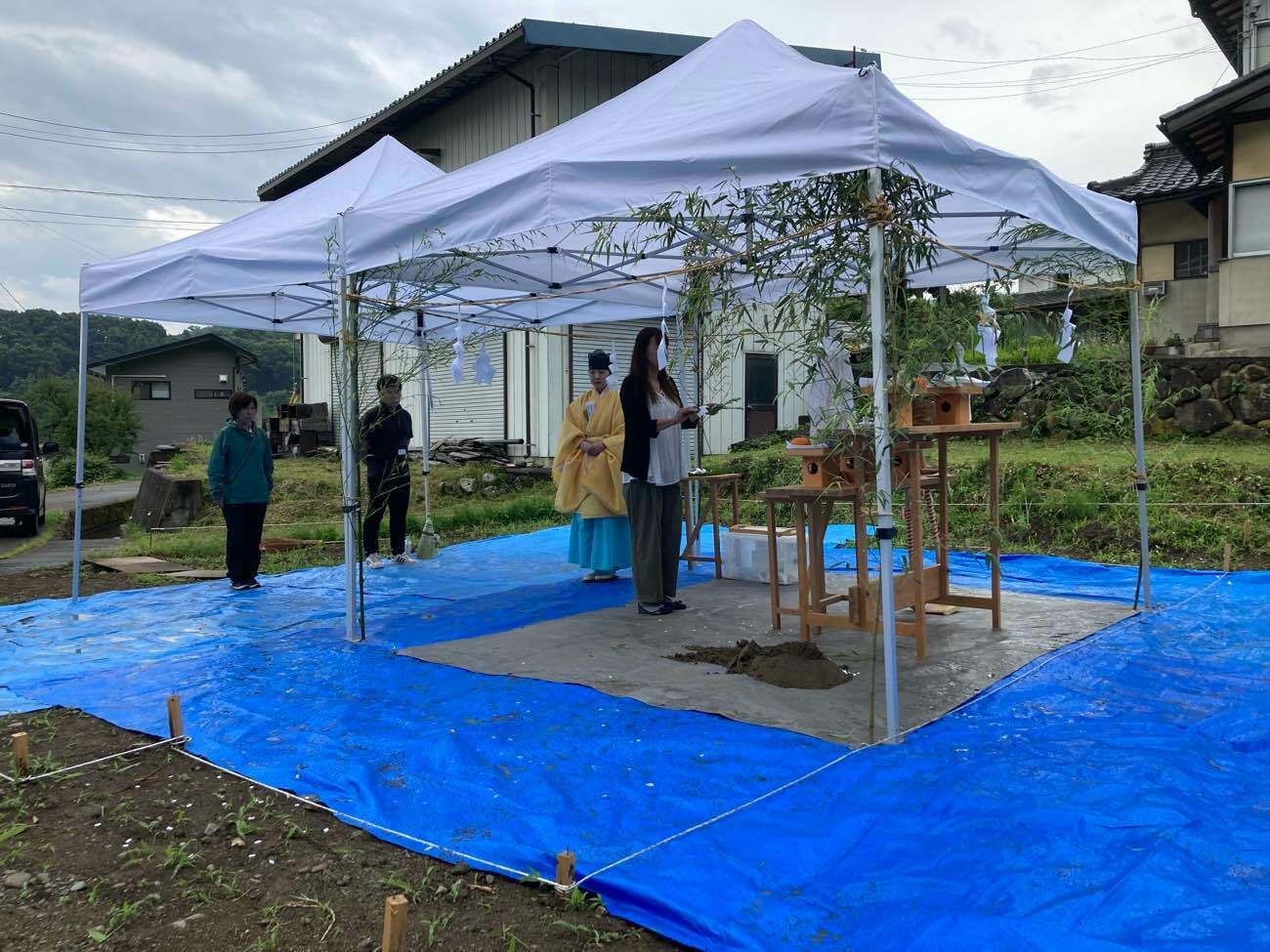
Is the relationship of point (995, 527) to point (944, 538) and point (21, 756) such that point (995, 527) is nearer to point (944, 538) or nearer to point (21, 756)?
point (944, 538)

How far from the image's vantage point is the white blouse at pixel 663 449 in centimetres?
553

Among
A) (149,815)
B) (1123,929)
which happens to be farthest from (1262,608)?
(149,815)

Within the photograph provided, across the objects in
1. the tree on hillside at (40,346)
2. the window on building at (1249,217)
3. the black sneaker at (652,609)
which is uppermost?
the tree on hillside at (40,346)

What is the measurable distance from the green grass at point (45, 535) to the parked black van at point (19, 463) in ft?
0.92

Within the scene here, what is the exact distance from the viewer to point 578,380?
1309 centimetres

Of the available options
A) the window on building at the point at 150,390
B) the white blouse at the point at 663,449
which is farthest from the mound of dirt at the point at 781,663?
the window on building at the point at 150,390

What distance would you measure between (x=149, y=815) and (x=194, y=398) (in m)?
33.7

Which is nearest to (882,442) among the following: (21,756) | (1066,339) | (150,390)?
(1066,339)

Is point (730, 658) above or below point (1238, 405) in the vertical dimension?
below

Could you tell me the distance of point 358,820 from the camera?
9.12 ft

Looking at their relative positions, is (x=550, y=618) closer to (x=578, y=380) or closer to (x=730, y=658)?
(x=730, y=658)

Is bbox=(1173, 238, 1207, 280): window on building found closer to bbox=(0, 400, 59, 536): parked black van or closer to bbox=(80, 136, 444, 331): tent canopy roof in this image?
bbox=(80, 136, 444, 331): tent canopy roof

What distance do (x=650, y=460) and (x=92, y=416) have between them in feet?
90.0

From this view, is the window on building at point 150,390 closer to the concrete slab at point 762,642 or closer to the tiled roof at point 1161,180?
the tiled roof at point 1161,180
